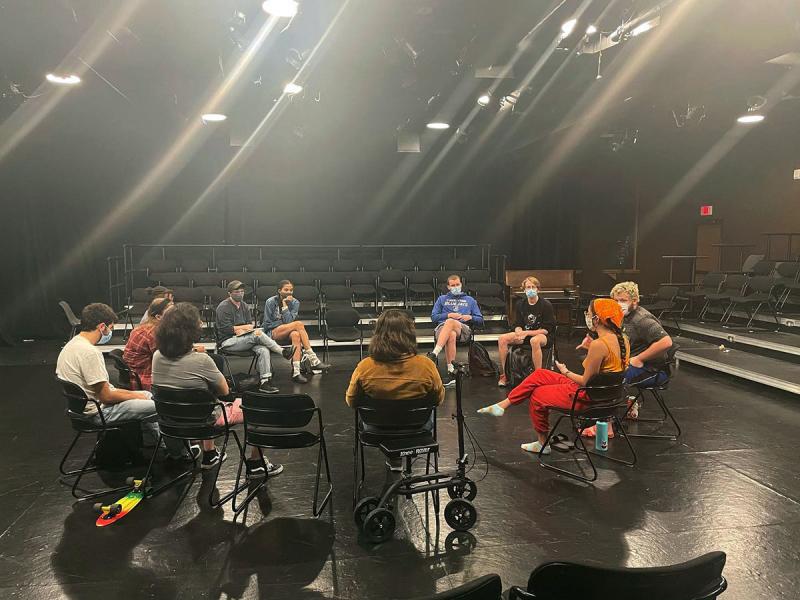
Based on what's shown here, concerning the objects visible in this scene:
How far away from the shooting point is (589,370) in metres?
3.68

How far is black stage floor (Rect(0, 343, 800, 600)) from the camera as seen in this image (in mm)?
2521

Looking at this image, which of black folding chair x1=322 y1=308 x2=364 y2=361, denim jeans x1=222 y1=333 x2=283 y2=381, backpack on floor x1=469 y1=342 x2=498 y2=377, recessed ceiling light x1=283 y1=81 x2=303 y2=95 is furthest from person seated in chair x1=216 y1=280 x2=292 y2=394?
recessed ceiling light x1=283 y1=81 x2=303 y2=95

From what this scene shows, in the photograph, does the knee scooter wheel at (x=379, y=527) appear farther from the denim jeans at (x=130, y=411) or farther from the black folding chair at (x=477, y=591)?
the denim jeans at (x=130, y=411)

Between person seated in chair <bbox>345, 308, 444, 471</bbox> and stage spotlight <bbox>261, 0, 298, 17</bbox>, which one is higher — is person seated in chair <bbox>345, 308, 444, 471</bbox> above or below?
below

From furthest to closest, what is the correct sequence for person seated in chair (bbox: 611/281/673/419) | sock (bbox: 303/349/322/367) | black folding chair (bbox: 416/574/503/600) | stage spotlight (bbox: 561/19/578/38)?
sock (bbox: 303/349/322/367)
stage spotlight (bbox: 561/19/578/38)
person seated in chair (bbox: 611/281/673/419)
black folding chair (bbox: 416/574/503/600)

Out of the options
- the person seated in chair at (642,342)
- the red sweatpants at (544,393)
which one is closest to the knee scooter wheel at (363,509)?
the red sweatpants at (544,393)

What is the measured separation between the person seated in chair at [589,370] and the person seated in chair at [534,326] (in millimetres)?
1891

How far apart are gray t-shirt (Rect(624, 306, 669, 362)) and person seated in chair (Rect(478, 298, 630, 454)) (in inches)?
31.3

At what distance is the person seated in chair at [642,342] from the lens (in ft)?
14.6

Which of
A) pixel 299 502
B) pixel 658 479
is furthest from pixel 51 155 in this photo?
pixel 658 479

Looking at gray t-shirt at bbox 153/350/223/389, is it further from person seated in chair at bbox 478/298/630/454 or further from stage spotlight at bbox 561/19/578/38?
stage spotlight at bbox 561/19/578/38

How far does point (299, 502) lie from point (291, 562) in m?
0.66

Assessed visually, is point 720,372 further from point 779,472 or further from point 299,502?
point 299,502

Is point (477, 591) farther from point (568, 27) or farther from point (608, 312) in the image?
point (568, 27)
